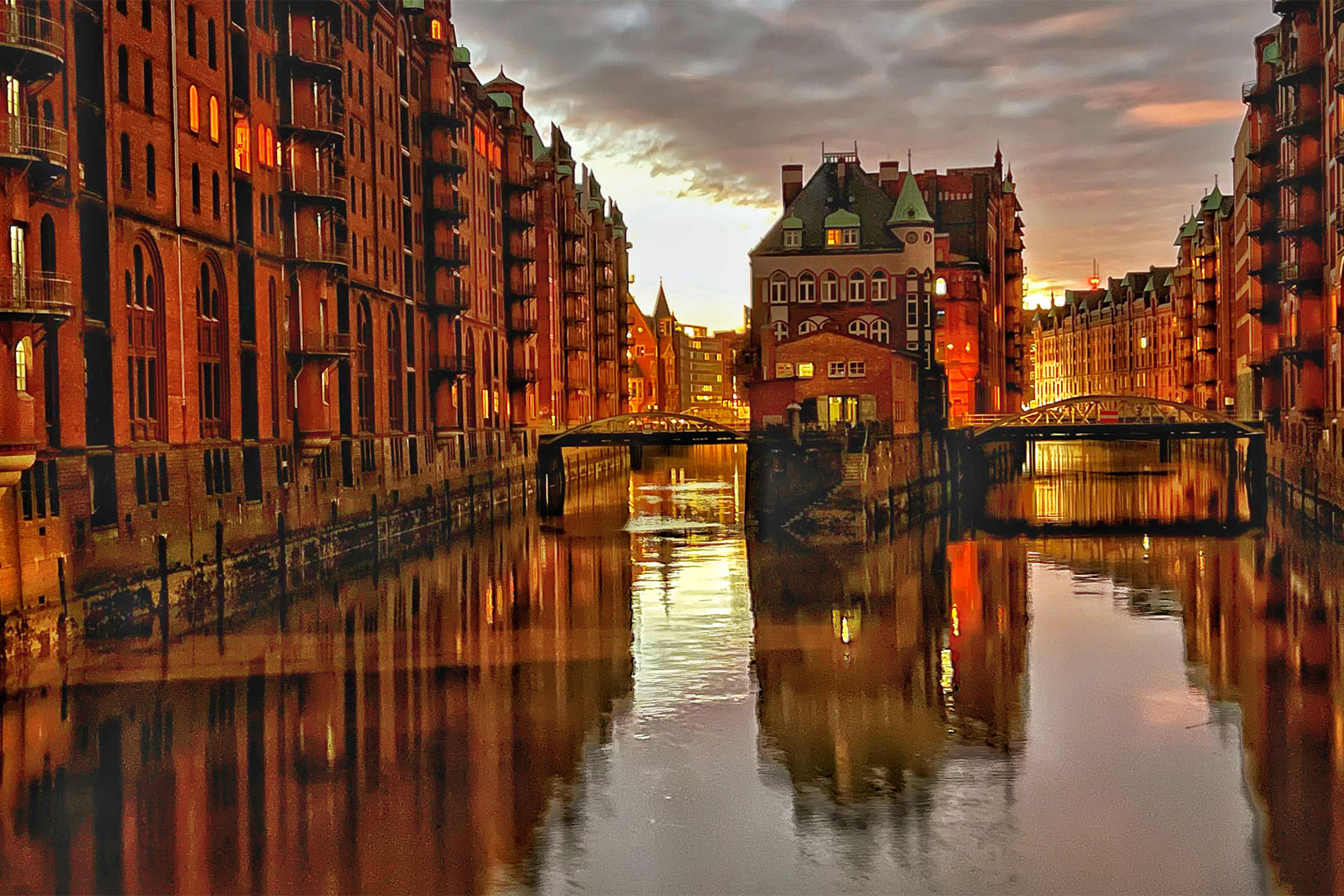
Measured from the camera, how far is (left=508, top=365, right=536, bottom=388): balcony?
3110 inches

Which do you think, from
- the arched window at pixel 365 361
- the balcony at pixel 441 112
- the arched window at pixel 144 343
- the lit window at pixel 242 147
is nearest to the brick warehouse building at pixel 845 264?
the balcony at pixel 441 112

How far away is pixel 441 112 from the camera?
65.2m

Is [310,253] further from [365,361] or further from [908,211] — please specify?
[908,211]

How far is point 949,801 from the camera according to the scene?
19797 mm

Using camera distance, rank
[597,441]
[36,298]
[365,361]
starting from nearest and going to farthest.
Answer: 1. [36,298]
2. [365,361]
3. [597,441]

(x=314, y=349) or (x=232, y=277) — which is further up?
(x=232, y=277)

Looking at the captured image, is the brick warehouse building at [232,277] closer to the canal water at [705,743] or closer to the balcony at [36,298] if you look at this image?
the balcony at [36,298]

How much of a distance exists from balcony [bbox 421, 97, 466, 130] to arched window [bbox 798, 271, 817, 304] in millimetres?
23622

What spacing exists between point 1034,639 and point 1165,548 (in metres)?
20.6

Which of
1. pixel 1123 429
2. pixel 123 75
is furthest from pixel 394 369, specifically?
pixel 1123 429

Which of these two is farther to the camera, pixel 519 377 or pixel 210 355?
pixel 519 377

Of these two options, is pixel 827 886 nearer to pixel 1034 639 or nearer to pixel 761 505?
pixel 1034 639

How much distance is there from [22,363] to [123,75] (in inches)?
358

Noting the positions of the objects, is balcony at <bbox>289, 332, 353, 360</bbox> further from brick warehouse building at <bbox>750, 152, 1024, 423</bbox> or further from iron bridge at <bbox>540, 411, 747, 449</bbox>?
brick warehouse building at <bbox>750, 152, 1024, 423</bbox>
